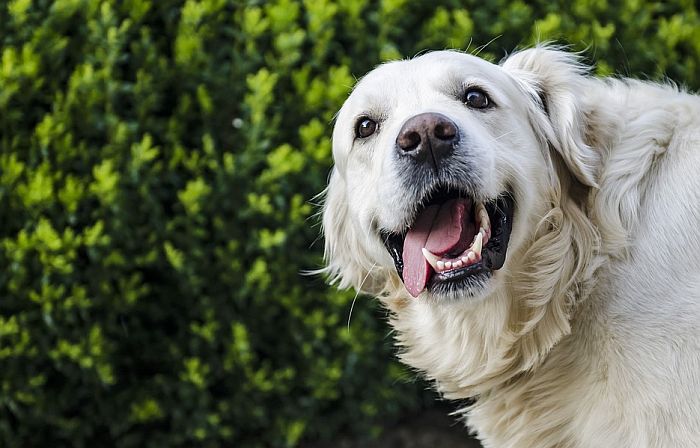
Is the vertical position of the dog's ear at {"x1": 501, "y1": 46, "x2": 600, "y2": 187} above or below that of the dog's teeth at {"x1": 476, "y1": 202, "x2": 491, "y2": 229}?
above

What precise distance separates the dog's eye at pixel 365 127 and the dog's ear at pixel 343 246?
1.00 ft

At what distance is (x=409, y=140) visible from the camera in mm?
2697

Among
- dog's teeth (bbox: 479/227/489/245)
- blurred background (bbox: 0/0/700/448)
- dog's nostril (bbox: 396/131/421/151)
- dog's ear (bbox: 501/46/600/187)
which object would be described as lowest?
blurred background (bbox: 0/0/700/448)

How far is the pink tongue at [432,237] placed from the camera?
2.79 meters

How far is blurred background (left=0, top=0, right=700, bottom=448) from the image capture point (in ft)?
13.9

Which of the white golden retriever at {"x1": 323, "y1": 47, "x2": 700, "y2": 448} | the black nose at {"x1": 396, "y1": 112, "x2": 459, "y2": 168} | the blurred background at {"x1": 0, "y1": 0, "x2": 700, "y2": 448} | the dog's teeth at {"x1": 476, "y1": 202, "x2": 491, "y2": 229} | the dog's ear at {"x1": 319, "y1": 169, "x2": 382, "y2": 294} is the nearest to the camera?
the white golden retriever at {"x1": 323, "y1": 47, "x2": 700, "y2": 448}


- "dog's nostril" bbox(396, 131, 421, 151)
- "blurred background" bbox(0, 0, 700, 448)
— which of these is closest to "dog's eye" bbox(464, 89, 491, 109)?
"dog's nostril" bbox(396, 131, 421, 151)

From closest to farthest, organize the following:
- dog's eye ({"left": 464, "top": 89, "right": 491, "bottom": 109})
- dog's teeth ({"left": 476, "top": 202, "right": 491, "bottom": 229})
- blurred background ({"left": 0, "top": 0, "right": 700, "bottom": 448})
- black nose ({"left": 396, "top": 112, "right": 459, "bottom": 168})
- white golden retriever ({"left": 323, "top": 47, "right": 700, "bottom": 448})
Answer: white golden retriever ({"left": 323, "top": 47, "right": 700, "bottom": 448}) < black nose ({"left": 396, "top": 112, "right": 459, "bottom": 168}) < dog's teeth ({"left": 476, "top": 202, "right": 491, "bottom": 229}) < dog's eye ({"left": 464, "top": 89, "right": 491, "bottom": 109}) < blurred background ({"left": 0, "top": 0, "right": 700, "bottom": 448})

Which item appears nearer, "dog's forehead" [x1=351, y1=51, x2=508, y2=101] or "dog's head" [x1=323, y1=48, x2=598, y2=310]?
"dog's head" [x1=323, y1=48, x2=598, y2=310]

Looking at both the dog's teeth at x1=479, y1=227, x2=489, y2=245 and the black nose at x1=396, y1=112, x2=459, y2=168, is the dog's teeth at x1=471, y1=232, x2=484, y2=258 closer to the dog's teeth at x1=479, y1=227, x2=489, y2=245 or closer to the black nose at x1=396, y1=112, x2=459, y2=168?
the dog's teeth at x1=479, y1=227, x2=489, y2=245

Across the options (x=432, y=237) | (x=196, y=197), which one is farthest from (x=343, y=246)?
(x=196, y=197)

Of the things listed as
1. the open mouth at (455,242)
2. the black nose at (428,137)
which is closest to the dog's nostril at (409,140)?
the black nose at (428,137)

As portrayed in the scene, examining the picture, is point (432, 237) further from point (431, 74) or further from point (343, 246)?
point (343, 246)

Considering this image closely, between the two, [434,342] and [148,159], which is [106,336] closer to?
[148,159]
